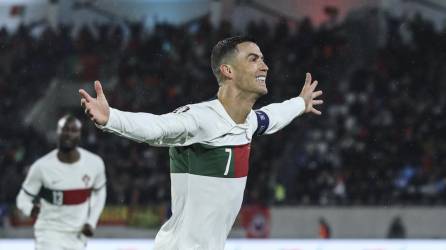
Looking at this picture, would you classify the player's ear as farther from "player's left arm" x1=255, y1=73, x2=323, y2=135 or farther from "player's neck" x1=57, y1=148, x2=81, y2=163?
"player's neck" x1=57, y1=148, x2=81, y2=163

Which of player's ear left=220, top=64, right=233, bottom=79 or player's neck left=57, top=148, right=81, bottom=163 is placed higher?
player's ear left=220, top=64, right=233, bottom=79

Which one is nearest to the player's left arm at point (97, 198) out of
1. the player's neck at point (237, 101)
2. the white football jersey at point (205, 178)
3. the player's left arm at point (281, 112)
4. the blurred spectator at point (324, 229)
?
the player's left arm at point (281, 112)

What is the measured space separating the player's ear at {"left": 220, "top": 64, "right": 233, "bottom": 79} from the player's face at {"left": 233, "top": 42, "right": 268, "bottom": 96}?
25mm

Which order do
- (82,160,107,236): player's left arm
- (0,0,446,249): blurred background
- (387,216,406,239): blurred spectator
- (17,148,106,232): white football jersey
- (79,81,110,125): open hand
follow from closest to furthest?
(79,81,110,125): open hand < (17,148,106,232): white football jersey < (82,160,107,236): player's left arm < (387,216,406,239): blurred spectator < (0,0,446,249): blurred background

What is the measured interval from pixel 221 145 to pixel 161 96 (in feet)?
36.7

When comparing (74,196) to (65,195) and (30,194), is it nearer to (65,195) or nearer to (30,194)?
(65,195)

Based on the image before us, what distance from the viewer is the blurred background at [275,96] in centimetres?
1184

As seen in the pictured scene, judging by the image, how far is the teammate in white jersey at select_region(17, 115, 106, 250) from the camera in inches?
295

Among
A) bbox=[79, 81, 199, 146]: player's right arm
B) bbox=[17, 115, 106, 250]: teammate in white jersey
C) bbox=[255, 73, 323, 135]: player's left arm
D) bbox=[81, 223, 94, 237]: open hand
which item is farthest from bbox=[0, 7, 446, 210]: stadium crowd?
bbox=[79, 81, 199, 146]: player's right arm

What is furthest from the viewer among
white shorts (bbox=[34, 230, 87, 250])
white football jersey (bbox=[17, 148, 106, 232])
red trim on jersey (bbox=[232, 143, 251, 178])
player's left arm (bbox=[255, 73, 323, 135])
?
white football jersey (bbox=[17, 148, 106, 232])

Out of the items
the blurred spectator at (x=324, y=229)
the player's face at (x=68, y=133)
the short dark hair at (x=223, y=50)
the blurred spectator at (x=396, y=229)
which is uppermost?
the short dark hair at (x=223, y=50)

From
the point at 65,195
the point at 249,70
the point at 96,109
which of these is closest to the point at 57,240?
the point at 65,195

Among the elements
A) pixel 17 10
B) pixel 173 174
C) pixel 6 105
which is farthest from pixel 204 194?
pixel 17 10

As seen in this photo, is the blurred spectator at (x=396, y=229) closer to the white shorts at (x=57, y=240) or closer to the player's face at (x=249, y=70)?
the white shorts at (x=57, y=240)
